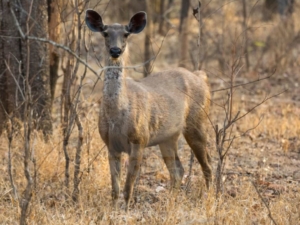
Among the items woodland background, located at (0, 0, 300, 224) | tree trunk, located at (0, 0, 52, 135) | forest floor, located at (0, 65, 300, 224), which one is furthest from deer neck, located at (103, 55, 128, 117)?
tree trunk, located at (0, 0, 52, 135)

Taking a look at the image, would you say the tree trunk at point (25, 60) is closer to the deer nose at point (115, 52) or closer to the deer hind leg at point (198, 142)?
the deer hind leg at point (198, 142)

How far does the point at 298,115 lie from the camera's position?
1137cm

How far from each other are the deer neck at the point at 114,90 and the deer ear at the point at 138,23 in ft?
1.34

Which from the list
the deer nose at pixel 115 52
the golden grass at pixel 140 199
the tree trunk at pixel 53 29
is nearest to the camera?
the golden grass at pixel 140 199

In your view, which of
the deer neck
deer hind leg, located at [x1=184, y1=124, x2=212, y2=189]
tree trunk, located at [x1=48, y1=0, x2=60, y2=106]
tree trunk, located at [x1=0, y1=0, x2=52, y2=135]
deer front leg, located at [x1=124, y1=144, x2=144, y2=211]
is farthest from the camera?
tree trunk, located at [x1=48, y1=0, x2=60, y2=106]

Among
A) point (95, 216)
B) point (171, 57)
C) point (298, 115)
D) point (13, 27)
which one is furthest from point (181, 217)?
point (171, 57)

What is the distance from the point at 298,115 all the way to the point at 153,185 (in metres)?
4.15

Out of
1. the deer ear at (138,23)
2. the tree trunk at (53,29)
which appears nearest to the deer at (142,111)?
the deer ear at (138,23)

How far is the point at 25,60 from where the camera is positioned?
8.84 metres

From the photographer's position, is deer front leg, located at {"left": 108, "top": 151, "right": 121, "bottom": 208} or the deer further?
deer front leg, located at {"left": 108, "top": 151, "right": 121, "bottom": 208}

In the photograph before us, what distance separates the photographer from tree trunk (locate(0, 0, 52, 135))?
872 centimetres

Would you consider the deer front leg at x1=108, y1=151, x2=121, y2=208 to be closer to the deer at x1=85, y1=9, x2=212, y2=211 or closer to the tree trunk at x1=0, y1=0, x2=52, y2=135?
the deer at x1=85, y1=9, x2=212, y2=211

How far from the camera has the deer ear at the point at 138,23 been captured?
698 cm

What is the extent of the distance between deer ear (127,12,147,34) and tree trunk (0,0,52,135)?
76.3 inches
